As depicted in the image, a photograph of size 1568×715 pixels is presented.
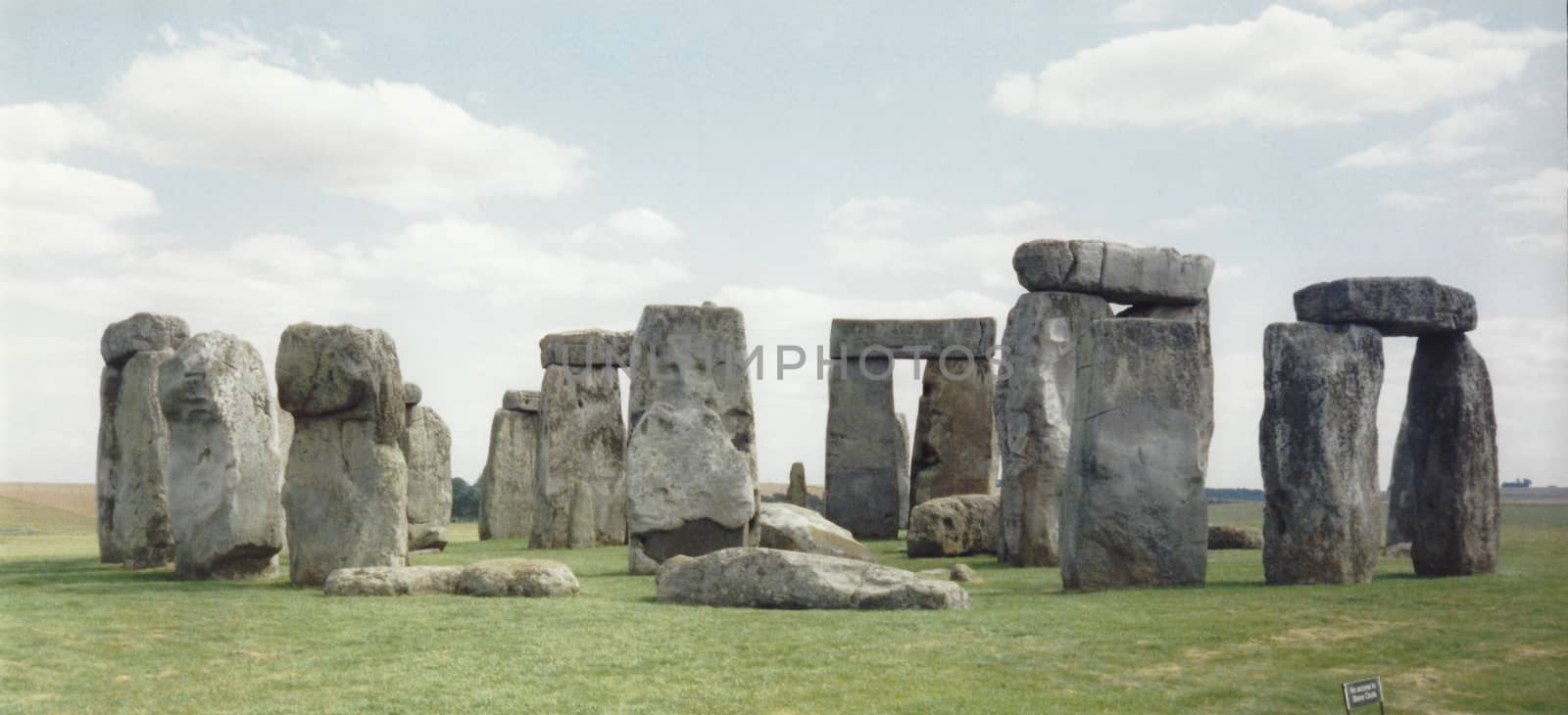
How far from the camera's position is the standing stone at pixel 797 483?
21.9 meters

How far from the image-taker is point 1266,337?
1098 centimetres

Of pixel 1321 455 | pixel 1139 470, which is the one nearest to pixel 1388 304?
pixel 1321 455

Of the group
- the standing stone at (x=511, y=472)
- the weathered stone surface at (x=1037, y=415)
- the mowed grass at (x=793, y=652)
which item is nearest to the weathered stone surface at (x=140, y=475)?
the mowed grass at (x=793, y=652)

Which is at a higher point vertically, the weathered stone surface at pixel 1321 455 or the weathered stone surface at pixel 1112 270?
the weathered stone surface at pixel 1112 270

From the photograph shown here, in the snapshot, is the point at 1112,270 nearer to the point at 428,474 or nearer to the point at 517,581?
the point at 517,581

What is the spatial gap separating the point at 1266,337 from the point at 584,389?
11.0 metres

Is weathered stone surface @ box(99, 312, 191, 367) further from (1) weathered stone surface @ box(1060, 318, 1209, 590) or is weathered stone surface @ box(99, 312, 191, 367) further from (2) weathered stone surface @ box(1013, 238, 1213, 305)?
(1) weathered stone surface @ box(1060, 318, 1209, 590)

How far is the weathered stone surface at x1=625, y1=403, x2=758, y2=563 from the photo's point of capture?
13250 millimetres

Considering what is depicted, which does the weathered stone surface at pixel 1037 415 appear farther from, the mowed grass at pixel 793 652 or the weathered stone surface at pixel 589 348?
the weathered stone surface at pixel 589 348

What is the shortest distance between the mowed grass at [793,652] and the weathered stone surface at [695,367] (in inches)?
150

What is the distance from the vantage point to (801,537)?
1373 centimetres

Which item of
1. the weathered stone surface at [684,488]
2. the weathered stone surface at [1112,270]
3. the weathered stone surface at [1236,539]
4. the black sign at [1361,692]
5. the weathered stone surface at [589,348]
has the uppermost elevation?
the weathered stone surface at [1112,270]

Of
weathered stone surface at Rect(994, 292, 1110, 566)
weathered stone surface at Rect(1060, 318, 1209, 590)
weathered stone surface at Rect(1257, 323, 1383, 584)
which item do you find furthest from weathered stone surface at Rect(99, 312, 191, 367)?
weathered stone surface at Rect(1257, 323, 1383, 584)

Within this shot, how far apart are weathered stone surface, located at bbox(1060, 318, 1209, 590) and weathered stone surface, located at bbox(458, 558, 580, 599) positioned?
151 inches
